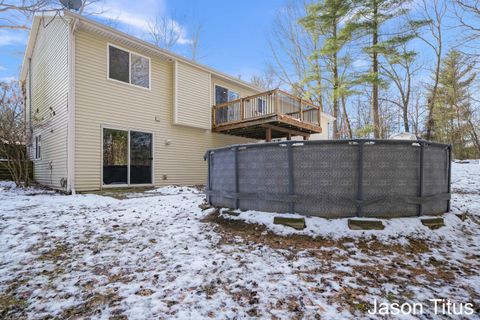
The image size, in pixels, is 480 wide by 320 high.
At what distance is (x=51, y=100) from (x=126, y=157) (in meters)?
3.49

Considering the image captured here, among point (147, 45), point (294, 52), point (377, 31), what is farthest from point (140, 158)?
point (294, 52)

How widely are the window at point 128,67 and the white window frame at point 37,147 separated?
15.1 ft

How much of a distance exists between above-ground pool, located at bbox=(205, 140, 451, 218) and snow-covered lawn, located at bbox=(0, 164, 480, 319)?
0.87ft

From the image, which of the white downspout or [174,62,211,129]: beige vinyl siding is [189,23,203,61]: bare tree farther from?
the white downspout

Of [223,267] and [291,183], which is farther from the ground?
[291,183]

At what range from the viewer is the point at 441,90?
723 inches

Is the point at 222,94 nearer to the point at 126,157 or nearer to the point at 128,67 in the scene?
the point at 128,67

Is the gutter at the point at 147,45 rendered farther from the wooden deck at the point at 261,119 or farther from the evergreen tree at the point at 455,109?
the evergreen tree at the point at 455,109

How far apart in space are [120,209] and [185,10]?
19.8 meters

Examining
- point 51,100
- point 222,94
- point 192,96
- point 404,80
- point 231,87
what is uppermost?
point 404,80

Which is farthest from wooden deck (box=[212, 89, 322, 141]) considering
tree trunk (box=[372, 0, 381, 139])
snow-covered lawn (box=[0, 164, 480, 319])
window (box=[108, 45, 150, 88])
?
snow-covered lawn (box=[0, 164, 480, 319])

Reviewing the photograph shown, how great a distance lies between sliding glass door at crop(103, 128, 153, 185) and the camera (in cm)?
783

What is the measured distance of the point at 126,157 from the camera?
812 cm

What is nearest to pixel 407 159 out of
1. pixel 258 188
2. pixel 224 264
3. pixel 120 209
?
pixel 258 188
